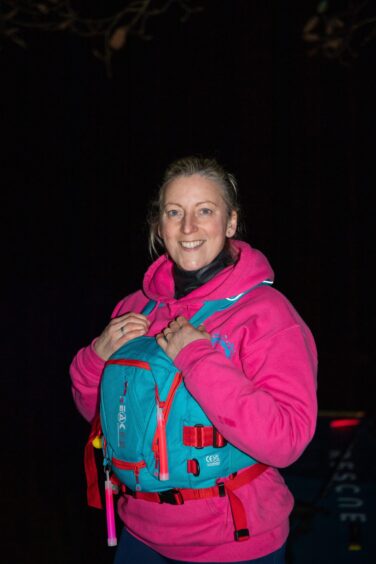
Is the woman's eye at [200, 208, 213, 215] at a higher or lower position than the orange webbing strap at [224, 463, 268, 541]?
higher

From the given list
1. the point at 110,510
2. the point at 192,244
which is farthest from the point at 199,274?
the point at 110,510

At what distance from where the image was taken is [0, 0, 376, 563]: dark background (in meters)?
4.51

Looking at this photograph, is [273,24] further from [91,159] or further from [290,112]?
[91,159]

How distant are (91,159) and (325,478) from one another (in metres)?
3.60

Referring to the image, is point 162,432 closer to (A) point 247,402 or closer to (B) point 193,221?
(A) point 247,402

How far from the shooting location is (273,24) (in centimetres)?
473

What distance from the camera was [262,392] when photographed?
1.01 m

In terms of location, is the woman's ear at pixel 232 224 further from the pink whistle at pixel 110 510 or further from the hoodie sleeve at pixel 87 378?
the pink whistle at pixel 110 510

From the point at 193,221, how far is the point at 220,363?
1.13ft

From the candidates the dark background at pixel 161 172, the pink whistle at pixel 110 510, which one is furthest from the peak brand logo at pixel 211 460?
the dark background at pixel 161 172

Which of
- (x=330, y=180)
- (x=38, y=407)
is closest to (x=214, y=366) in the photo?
(x=38, y=407)

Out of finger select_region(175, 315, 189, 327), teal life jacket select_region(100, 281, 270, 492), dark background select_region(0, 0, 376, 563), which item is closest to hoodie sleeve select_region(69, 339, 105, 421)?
teal life jacket select_region(100, 281, 270, 492)

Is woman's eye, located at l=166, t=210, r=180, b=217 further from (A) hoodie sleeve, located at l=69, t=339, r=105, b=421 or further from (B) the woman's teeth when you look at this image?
(A) hoodie sleeve, located at l=69, t=339, r=105, b=421

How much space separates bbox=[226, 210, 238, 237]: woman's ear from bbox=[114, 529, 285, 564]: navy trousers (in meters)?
0.66
